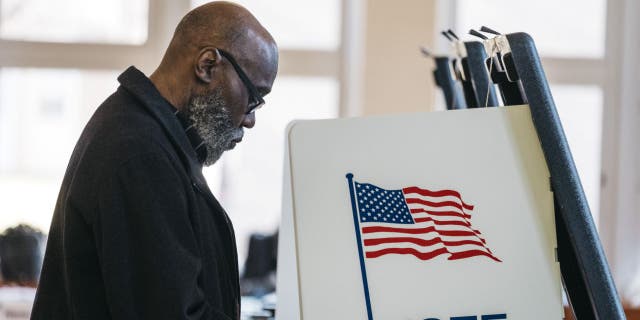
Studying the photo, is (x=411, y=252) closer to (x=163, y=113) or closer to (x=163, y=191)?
(x=163, y=191)

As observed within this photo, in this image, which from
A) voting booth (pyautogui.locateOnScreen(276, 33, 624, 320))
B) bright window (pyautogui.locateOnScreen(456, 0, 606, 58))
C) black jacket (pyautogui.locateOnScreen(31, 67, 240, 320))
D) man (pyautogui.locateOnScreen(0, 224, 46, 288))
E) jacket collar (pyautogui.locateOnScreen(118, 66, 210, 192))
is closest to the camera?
voting booth (pyautogui.locateOnScreen(276, 33, 624, 320))

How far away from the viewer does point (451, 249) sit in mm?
1221

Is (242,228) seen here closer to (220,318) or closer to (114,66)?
(114,66)

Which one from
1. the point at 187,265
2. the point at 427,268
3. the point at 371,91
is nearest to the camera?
the point at 427,268

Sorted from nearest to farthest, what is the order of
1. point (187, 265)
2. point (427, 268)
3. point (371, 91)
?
point (427, 268)
point (187, 265)
point (371, 91)

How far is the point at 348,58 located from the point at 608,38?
1407 mm

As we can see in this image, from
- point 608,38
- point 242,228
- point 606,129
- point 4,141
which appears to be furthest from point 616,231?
point 4,141

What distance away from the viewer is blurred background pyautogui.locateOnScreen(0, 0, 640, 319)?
4.91 m

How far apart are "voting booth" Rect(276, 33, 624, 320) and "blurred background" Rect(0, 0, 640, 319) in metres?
3.62

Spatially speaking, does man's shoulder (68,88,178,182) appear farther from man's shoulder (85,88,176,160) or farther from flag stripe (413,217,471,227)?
flag stripe (413,217,471,227)

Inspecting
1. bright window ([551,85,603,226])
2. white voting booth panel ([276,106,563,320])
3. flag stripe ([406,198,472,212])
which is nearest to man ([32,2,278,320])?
white voting booth panel ([276,106,563,320])

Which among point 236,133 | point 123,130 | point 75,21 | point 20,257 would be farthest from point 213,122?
point 75,21

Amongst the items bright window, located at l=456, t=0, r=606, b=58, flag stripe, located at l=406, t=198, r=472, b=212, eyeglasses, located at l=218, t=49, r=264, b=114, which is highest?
bright window, located at l=456, t=0, r=606, b=58

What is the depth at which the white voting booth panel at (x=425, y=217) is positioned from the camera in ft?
3.92
